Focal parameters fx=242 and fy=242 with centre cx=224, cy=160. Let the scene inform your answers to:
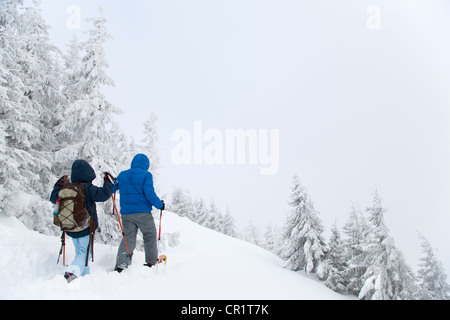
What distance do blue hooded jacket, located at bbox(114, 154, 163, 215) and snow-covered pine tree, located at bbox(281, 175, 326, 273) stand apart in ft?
60.0

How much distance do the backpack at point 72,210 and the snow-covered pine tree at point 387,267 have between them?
52.9 ft

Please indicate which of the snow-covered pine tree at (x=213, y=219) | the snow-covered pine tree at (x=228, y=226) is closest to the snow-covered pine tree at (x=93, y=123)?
the snow-covered pine tree at (x=213, y=219)

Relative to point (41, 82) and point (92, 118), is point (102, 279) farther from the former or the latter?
point (41, 82)

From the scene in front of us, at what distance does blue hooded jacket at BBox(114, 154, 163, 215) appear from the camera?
579 cm

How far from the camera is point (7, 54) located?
10.1 m

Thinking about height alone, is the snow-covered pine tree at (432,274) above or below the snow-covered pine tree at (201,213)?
above

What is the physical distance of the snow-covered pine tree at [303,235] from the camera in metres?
20.7

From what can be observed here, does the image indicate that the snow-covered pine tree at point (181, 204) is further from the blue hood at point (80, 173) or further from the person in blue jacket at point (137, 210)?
the blue hood at point (80, 173)

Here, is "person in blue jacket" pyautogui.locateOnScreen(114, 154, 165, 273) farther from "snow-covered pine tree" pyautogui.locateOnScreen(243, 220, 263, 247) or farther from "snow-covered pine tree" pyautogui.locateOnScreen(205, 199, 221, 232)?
"snow-covered pine tree" pyautogui.locateOnScreen(243, 220, 263, 247)

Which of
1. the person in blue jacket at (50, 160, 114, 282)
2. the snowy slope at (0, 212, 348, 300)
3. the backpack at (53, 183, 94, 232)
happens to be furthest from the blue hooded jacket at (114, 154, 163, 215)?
the snowy slope at (0, 212, 348, 300)

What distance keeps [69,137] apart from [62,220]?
9.54 meters

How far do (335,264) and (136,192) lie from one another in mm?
21818

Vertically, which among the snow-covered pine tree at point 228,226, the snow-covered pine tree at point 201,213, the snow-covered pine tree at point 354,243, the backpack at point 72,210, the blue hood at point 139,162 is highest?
the blue hood at point 139,162
